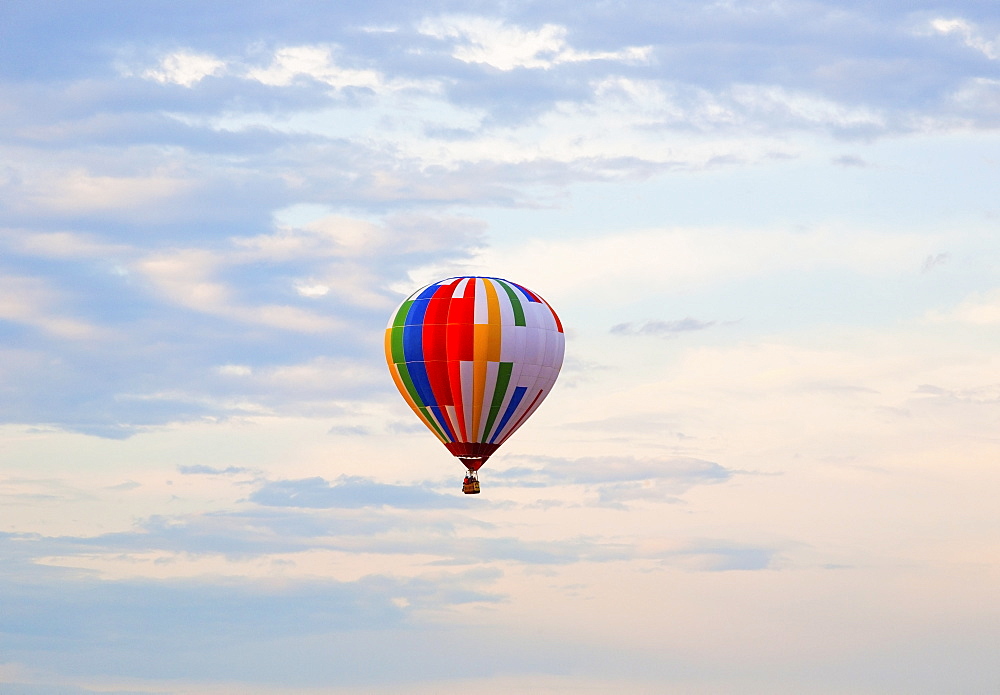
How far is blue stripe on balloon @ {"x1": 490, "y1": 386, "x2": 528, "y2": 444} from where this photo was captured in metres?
113

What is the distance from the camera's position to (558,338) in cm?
11456

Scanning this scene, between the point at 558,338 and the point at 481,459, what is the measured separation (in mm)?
7236

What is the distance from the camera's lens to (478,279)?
4464 inches

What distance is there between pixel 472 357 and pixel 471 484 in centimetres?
657

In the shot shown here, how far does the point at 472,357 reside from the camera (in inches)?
4392

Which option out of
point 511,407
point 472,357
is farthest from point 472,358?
point 511,407

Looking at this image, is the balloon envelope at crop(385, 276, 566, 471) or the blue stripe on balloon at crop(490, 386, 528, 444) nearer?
the balloon envelope at crop(385, 276, 566, 471)

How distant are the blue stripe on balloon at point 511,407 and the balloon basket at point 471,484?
6.45ft

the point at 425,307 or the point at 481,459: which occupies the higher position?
the point at 425,307

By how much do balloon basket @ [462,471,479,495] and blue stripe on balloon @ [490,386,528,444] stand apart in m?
1.97

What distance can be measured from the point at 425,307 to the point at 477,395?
5082mm

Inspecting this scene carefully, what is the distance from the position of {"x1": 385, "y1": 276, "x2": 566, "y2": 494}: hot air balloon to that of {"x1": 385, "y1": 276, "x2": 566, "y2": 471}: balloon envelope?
0.16 feet

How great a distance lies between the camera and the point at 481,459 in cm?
11369

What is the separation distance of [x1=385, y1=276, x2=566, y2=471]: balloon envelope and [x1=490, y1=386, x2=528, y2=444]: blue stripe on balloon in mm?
25
